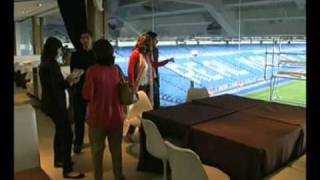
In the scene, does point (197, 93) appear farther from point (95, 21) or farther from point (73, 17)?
point (95, 21)

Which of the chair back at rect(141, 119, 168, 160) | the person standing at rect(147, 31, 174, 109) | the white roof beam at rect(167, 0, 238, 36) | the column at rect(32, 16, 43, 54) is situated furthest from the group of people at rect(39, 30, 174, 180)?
the column at rect(32, 16, 43, 54)

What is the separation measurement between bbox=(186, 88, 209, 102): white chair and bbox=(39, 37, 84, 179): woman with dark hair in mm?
1576

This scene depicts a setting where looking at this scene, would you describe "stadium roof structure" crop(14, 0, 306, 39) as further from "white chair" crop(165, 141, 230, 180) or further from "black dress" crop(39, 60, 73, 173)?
"white chair" crop(165, 141, 230, 180)

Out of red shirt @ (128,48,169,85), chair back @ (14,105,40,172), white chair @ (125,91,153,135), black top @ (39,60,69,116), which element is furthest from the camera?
red shirt @ (128,48,169,85)

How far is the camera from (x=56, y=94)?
293 centimetres

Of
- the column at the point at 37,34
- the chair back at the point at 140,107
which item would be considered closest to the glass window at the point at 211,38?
the chair back at the point at 140,107

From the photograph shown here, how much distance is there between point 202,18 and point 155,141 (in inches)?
120

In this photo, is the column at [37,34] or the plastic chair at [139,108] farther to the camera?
the column at [37,34]

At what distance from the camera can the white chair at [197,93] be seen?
405cm

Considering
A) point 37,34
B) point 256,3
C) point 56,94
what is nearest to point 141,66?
point 56,94

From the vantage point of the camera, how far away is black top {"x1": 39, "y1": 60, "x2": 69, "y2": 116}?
288 centimetres

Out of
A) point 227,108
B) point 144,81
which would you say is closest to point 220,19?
point 144,81

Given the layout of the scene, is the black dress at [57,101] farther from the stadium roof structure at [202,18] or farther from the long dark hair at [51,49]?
the stadium roof structure at [202,18]
